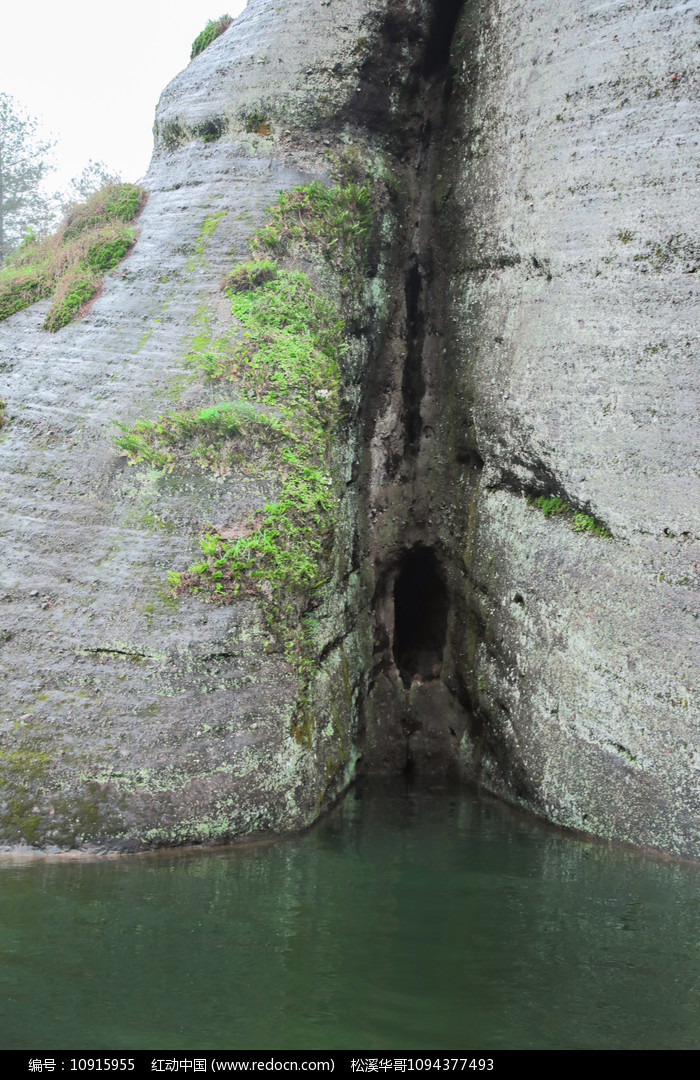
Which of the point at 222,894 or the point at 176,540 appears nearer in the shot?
the point at 222,894

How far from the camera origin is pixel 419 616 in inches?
352

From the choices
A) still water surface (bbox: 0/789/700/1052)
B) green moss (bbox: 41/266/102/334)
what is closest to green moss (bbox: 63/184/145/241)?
green moss (bbox: 41/266/102/334)

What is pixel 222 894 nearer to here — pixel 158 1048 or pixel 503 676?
pixel 158 1048

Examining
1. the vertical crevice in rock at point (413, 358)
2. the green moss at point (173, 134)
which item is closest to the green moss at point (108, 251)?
the green moss at point (173, 134)

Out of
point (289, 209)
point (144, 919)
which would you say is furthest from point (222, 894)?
point (289, 209)

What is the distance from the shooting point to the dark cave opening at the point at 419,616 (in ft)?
28.4

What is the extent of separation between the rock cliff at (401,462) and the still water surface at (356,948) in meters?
0.62

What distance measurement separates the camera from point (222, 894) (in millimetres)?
5098

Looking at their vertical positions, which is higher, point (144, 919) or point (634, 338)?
point (634, 338)

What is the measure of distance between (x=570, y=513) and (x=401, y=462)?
2.24 m

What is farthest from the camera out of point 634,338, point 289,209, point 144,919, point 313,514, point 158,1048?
point 289,209

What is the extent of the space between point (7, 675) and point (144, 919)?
2250 millimetres

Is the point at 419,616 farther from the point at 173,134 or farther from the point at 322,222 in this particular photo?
the point at 173,134

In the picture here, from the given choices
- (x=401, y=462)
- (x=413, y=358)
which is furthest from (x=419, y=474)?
(x=413, y=358)
